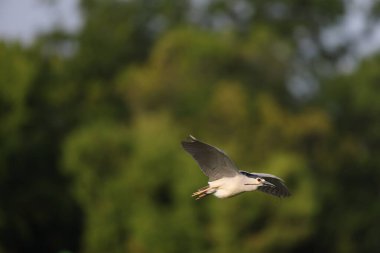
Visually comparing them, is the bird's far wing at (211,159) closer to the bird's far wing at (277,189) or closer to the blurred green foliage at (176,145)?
the bird's far wing at (277,189)

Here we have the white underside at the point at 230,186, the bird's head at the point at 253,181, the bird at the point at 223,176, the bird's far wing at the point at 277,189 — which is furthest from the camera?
the bird's far wing at the point at 277,189

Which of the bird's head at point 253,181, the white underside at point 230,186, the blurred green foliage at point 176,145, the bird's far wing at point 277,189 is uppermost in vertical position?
the blurred green foliage at point 176,145

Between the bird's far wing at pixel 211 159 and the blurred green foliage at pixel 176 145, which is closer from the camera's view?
the bird's far wing at pixel 211 159

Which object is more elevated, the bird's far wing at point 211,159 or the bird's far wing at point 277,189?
the bird's far wing at point 277,189

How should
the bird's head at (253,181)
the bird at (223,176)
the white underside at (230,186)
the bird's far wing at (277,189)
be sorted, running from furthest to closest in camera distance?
the bird's far wing at (277,189) < the bird's head at (253,181) < the white underside at (230,186) < the bird at (223,176)

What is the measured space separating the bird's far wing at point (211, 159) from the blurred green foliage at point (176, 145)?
22854mm

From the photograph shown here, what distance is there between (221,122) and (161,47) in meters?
6.83

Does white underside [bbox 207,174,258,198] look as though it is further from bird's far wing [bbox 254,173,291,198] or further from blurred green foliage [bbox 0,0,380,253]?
blurred green foliage [bbox 0,0,380,253]

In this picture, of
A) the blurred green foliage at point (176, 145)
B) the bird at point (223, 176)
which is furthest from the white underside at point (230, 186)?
the blurred green foliage at point (176, 145)

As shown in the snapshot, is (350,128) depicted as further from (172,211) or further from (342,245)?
(172,211)

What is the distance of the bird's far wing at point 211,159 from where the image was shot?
15.9 m

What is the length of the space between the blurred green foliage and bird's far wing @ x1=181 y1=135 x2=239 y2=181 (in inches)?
900

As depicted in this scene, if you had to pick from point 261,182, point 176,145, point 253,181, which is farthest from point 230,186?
point 176,145

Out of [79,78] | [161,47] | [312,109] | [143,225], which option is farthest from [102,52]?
[143,225]
